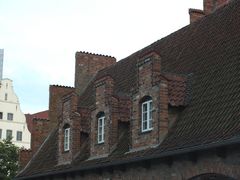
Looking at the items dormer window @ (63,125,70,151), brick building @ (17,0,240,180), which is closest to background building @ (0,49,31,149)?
brick building @ (17,0,240,180)

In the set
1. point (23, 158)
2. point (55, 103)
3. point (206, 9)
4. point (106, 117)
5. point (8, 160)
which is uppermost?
point (206, 9)

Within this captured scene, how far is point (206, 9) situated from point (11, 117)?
1348 inches

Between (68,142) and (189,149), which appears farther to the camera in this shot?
(68,142)

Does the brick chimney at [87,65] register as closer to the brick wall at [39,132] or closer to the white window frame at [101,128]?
the brick wall at [39,132]

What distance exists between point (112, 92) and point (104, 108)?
62cm

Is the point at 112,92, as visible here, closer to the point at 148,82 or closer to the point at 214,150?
the point at 148,82

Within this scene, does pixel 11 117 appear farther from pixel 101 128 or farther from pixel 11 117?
pixel 101 128

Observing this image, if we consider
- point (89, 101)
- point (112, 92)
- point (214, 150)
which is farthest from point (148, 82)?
point (89, 101)

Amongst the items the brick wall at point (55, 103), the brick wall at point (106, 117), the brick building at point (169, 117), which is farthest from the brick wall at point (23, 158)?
the brick wall at point (106, 117)

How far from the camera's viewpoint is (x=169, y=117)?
16.2 meters

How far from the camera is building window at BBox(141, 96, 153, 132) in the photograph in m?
16.6

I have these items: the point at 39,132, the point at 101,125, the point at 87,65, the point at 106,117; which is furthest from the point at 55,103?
the point at 106,117

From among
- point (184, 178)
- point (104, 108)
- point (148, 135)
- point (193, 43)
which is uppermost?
point (193, 43)

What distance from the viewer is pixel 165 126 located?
52.1ft
